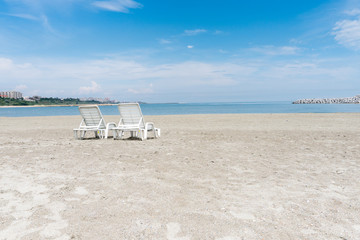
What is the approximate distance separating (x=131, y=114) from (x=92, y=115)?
1.48m

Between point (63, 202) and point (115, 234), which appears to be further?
point (63, 202)

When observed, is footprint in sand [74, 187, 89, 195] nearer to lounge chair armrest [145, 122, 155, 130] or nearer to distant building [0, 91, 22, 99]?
lounge chair armrest [145, 122, 155, 130]

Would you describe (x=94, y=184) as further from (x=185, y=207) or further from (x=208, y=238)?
(x=208, y=238)

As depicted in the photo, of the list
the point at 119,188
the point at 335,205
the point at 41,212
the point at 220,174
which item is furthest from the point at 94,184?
the point at 335,205

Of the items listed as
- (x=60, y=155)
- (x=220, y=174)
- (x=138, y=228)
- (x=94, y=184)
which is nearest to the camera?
(x=138, y=228)

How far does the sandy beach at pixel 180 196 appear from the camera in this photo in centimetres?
255

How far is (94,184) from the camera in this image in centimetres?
393

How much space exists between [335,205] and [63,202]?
3.30 meters

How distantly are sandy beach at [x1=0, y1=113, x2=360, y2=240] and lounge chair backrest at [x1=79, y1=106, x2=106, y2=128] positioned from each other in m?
3.03

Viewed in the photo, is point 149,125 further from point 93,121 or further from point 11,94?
point 11,94

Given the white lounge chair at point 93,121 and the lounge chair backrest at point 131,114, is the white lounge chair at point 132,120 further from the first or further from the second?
the white lounge chair at point 93,121

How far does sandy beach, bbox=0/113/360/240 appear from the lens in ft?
8.35

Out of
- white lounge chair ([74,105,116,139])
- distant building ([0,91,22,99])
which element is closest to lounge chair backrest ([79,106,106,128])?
white lounge chair ([74,105,116,139])

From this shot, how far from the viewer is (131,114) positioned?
8812mm
